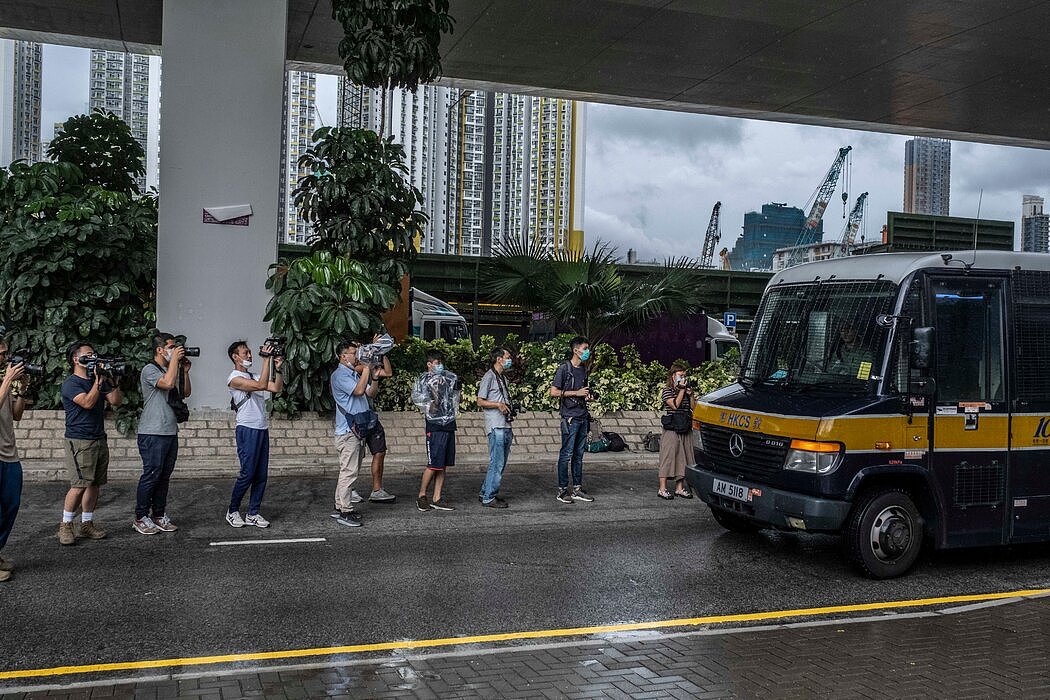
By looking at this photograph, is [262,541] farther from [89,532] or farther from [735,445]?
[735,445]

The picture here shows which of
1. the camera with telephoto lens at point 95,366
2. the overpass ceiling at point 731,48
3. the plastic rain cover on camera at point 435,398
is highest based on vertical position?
the overpass ceiling at point 731,48

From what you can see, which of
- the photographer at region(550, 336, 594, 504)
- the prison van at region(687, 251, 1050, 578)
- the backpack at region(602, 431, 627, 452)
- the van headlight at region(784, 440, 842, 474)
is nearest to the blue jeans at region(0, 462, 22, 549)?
the photographer at region(550, 336, 594, 504)

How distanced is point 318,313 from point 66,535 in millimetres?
5662

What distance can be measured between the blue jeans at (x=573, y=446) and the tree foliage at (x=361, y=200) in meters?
4.77

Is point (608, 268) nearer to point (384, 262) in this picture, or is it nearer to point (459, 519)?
point (384, 262)

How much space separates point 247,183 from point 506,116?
2864 inches

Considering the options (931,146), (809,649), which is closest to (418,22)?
(809,649)

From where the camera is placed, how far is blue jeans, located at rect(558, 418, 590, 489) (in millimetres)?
11641

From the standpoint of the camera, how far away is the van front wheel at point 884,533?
8078 millimetres

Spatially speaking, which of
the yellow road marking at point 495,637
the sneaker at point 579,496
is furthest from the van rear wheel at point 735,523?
the yellow road marking at point 495,637

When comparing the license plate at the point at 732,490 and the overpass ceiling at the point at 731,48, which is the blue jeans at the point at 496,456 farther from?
the overpass ceiling at the point at 731,48

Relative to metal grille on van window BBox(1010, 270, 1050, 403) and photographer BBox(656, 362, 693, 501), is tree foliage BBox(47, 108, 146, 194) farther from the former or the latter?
metal grille on van window BBox(1010, 270, 1050, 403)

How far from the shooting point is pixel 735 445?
8.84 m

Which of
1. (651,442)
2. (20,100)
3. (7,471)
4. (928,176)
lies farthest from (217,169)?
(20,100)
